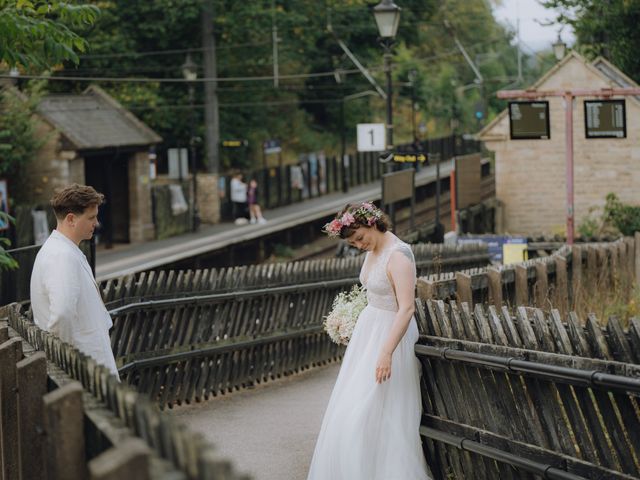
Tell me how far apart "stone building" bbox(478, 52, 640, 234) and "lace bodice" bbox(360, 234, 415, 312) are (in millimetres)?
24319

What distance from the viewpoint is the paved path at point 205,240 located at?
3125 cm

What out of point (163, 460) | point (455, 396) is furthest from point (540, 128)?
point (163, 460)

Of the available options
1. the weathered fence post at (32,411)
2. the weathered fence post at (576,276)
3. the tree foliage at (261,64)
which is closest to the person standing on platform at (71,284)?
the weathered fence post at (32,411)

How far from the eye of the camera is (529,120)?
20969 millimetres

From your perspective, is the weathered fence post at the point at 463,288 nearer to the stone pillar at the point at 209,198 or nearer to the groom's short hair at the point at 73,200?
the groom's short hair at the point at 73,200

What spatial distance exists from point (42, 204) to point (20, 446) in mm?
28383

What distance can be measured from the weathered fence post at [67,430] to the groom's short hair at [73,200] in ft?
7.85

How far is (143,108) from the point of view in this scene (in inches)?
1736

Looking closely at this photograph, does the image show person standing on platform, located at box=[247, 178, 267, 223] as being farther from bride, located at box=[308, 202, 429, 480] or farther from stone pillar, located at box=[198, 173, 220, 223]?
bride, located at box=[308, 202, 429, 480]

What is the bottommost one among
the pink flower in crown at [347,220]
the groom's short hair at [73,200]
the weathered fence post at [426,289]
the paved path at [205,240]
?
the paved path at [205,240]

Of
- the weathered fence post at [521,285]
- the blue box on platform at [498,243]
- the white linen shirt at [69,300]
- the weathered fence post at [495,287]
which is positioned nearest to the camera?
the white linen shirt at [69,300]

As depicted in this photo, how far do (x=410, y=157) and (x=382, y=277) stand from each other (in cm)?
1564

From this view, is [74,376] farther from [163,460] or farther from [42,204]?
[42,204]

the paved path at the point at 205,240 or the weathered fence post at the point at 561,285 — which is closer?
the weathered fence post at the point at 561,285
